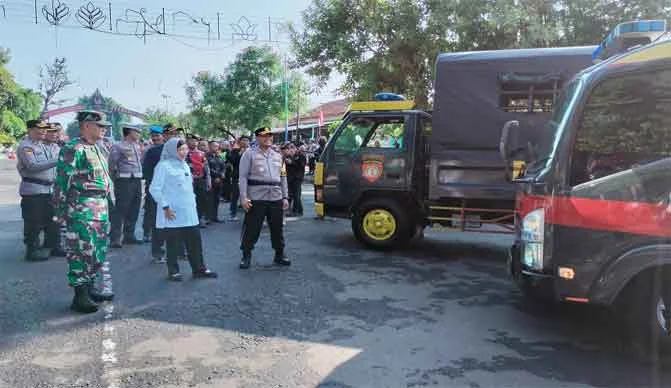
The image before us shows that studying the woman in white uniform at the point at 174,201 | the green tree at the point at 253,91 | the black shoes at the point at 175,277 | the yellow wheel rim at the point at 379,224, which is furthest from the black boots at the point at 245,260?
the green tree at the point at 253,91

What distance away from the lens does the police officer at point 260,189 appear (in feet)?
19.8

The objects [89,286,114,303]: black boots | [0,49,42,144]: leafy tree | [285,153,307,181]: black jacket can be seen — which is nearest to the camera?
[89,286,114,303]: black boots

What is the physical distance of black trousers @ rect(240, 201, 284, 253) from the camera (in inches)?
241

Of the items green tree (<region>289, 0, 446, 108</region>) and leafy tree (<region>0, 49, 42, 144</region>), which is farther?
leafy tree (<region>0, 49, 42, 144</region>)

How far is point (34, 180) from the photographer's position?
255 inches

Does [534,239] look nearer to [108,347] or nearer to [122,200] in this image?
[108,347]

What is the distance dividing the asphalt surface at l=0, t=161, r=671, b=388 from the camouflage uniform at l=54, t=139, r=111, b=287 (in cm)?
43

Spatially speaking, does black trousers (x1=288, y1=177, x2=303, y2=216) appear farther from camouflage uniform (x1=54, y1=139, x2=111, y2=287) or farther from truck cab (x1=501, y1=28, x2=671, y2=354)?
truck cab (x1=501, y1=28, x2=671, y2=354)

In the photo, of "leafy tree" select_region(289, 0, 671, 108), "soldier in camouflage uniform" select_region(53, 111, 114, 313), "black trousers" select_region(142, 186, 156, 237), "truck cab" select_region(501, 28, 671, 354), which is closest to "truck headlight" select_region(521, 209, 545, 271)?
"truck cab" select_region(501, 28, 671, 354)

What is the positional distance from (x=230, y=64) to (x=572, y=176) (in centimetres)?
3145

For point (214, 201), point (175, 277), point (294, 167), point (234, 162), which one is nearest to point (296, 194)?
point (294, 167)

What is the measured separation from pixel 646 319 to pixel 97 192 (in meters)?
4.36

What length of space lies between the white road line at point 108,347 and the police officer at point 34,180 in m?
2.23

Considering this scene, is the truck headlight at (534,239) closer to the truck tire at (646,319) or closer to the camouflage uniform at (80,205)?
the truck tire at (646,319)
